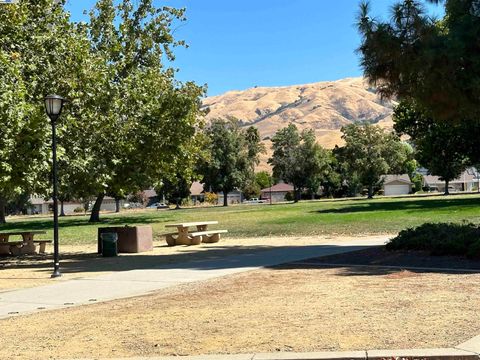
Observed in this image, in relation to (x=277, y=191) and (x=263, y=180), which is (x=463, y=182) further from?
(x=263, y=180)

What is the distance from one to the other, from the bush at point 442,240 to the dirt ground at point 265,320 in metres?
2.85

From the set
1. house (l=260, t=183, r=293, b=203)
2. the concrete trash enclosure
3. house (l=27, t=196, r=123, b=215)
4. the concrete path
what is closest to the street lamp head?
the concrete path

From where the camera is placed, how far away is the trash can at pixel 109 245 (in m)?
Answer: 19.3

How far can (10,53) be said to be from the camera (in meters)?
17.0

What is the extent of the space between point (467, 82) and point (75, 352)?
10978 mm

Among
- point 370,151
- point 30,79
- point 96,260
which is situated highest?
point 370,151

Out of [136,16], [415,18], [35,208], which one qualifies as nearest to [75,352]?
[415,18]

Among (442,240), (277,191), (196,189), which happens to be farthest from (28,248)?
(277,191)

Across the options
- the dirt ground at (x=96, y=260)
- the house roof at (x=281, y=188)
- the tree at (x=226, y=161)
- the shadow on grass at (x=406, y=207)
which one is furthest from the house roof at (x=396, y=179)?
the dirt ground at (x=96, y=260)

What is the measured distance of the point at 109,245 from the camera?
19.3 m

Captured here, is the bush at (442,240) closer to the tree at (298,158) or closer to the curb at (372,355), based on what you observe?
the curb at (372,355)

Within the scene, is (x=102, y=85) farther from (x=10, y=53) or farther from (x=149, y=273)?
(x=149, y=273)

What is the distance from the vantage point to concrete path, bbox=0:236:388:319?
10.4 meters

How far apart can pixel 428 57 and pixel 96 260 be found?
11.2 metres
